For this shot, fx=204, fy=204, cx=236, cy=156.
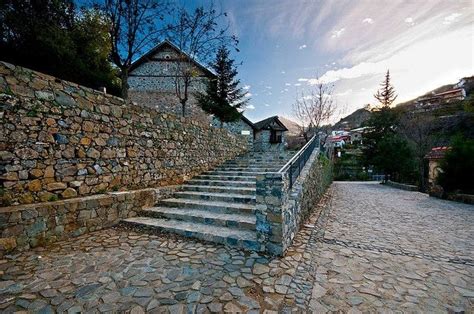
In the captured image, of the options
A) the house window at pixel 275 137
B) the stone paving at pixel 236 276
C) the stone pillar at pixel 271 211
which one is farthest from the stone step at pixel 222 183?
the house window at pixel 275 137

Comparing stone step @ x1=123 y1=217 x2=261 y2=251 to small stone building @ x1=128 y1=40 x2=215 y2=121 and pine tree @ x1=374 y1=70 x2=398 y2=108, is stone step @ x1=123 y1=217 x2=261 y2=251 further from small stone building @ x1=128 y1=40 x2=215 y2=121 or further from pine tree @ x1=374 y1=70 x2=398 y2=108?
pine tree @ x1=374 y1=70 x2=398 y2=108

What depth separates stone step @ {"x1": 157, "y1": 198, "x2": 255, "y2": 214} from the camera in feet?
15.2

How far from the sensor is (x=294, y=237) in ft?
13.3

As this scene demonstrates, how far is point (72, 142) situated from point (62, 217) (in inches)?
56.5

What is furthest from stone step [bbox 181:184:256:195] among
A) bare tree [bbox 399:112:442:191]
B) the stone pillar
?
bare tree [bbox 399:112:442:191]

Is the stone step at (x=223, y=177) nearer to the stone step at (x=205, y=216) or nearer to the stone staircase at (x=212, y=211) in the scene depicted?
the stone staircase at (x=212, y=211)

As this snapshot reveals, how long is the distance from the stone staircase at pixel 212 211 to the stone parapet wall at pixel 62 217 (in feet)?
1.15

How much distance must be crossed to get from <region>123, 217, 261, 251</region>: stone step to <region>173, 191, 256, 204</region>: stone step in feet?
3.47

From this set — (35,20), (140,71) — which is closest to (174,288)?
(35,20)

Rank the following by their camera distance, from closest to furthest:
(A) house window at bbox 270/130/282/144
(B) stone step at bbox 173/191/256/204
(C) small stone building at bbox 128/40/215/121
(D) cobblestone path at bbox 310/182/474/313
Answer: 1. (D) cobblestone path at bbox 310/182/474/313
2. (B) stone step at bbox 173/191/256/204
3. (C) small stone building at bbox 128/40/215/121
4. (A) house window at bbox 270/130/282/144

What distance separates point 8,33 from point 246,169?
9.25m

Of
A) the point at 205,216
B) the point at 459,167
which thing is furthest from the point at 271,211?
the point at 459,167

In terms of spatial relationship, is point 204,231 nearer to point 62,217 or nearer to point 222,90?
point 62,217

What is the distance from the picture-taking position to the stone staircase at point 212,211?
3867 mm
